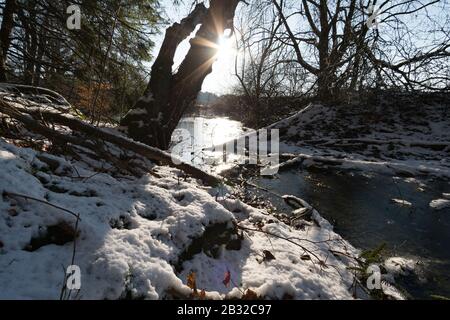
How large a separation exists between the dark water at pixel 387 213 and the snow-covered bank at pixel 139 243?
0.53 m

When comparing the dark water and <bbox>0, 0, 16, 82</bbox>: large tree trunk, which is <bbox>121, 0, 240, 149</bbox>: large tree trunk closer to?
the dark water

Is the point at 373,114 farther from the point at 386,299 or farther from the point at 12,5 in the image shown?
the point at 12,5

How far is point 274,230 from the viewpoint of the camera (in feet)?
8.62

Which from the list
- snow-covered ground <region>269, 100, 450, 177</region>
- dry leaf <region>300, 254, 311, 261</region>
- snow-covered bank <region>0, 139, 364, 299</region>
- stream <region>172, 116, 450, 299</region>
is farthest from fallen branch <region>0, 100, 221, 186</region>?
snow-covered ground <region>269, 100, 450, 177</region>

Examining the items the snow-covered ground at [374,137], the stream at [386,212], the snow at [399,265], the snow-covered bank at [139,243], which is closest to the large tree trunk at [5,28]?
the stream at [386,212]

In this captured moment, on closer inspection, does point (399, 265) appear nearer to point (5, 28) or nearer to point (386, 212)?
point (386, 212)

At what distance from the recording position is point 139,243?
68.7 inches

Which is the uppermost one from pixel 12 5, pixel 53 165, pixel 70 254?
pixel 12 5

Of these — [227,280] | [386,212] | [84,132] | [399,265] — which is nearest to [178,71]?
[84,132]

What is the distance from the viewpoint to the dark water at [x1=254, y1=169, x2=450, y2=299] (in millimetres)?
2654

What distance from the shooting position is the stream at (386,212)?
262cm

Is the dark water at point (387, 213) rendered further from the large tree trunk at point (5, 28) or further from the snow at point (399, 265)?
the large tree trunk at point (5, 28)
